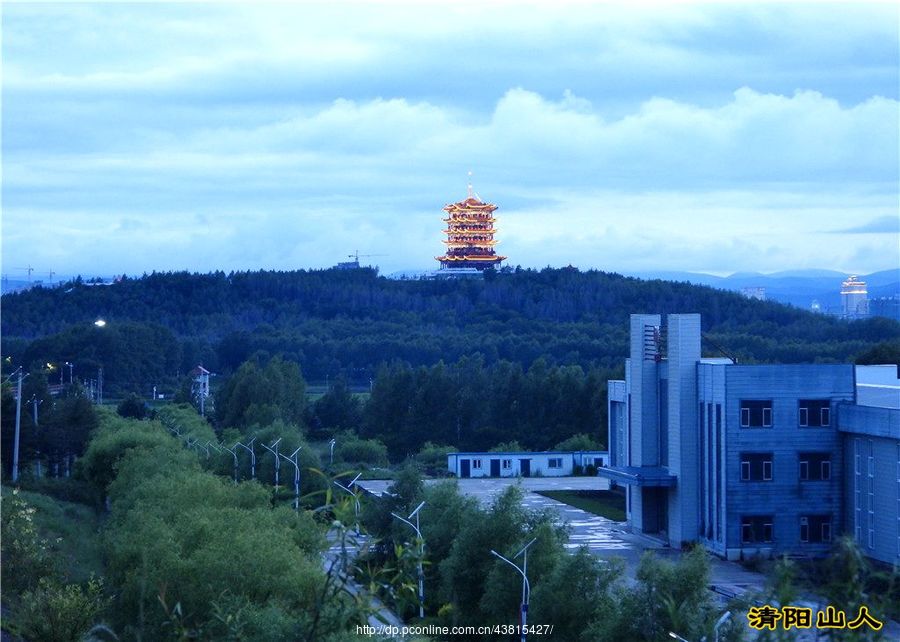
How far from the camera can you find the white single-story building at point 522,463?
132 ft

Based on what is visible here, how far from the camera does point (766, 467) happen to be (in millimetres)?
24375

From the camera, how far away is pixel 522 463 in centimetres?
4100

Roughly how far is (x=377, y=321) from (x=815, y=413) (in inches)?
2488

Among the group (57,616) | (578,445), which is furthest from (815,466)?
(578,445)

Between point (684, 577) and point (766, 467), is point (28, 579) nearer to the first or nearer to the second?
point (684, 577)

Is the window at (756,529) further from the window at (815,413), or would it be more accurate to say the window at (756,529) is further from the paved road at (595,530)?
the window at (815,413)

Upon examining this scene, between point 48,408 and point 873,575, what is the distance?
133ft

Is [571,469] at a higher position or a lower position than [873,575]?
lower

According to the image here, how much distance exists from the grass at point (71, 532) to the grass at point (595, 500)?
40.0 feet

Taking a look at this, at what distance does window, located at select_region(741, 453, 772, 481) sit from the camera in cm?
2423

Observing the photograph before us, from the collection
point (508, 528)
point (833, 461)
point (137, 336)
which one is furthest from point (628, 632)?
point (137, 336)

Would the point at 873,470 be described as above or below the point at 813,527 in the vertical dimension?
above

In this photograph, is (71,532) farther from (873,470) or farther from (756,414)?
(873,470)

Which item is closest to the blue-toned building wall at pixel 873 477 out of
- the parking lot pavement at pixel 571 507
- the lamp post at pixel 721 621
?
the parking lot pavement at pixel 571 507
